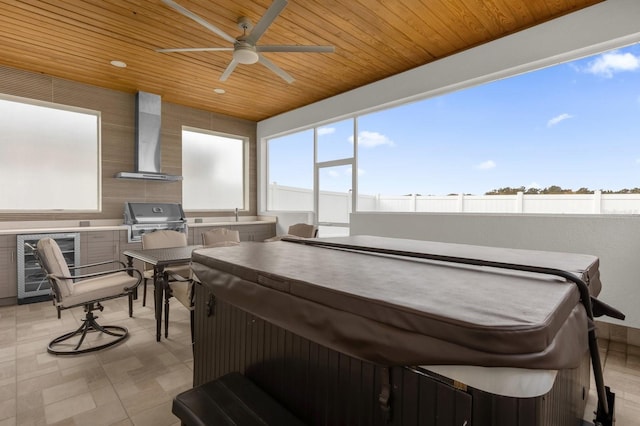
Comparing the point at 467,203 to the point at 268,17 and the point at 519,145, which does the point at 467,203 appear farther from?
the point at 268,17

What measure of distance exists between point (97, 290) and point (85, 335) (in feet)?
1.57

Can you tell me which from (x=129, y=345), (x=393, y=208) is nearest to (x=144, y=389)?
(x=129, y=345)

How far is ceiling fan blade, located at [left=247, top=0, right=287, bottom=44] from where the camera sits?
2332 mm

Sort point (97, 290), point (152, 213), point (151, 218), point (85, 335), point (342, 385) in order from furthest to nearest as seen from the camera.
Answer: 1. point (152, 213)
2. point (151, 218)
3. point (85, 335)
4. point (97, 290)
5. point (342, 385)

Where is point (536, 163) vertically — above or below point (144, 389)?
above

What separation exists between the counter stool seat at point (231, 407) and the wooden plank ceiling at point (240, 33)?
2.99 metres

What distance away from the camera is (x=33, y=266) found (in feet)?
13.0

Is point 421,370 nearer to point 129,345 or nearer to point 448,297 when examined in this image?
point 448,297

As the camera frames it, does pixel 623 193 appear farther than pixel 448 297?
Yes

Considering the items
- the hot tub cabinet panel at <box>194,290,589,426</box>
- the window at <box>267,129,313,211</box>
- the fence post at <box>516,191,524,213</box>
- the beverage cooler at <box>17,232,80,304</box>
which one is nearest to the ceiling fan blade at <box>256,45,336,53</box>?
the hot tub cabinet panel at <box>194,290,589,426</box>

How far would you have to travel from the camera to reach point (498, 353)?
0.66m

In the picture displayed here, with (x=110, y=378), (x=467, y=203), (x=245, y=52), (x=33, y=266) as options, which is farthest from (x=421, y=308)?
(x=33, y=266)

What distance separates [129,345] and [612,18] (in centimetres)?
497

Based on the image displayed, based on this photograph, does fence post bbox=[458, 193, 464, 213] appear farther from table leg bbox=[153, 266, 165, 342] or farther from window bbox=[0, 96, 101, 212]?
window bbox=[0, 96, 101, 212]
